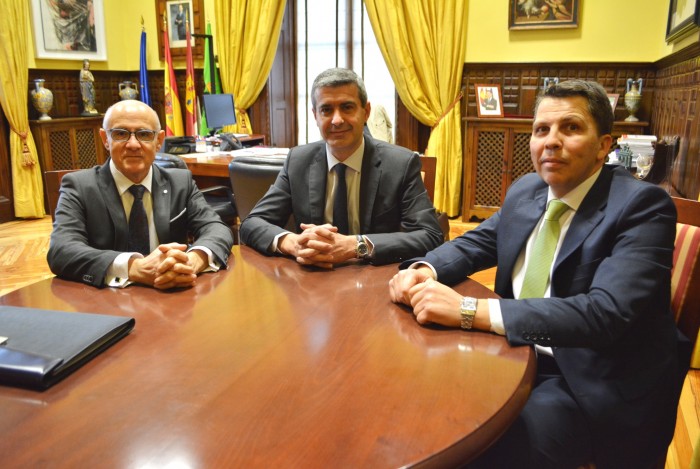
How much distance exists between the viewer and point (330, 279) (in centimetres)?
171

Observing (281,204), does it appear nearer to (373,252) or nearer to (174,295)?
(373,252)

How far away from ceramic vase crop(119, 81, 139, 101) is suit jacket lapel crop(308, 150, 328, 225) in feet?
18.1

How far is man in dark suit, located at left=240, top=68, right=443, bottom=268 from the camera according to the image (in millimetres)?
2115

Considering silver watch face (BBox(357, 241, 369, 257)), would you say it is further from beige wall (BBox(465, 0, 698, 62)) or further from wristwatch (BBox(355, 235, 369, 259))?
beige wall (BBox(465, 0, 698, 62))

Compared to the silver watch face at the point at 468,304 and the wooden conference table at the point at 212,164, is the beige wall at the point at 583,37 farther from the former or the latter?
the silver watch face at the point at 468,304

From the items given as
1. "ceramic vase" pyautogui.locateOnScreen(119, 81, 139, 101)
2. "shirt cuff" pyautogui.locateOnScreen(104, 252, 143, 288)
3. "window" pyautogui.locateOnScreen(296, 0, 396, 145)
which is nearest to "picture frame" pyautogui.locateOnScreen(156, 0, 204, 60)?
"ceramic vase" pyautogui.locateOnScreen(119, 81, 139, 101)

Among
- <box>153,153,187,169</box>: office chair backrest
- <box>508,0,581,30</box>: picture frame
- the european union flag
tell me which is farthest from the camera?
the european union flag

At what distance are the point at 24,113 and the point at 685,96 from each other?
5.93 meters

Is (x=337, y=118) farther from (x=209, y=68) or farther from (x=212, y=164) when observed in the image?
(x=209, y=68)

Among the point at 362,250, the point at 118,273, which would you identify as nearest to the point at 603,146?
the point at 362,250

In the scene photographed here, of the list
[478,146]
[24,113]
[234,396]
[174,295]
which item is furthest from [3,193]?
[234,396]

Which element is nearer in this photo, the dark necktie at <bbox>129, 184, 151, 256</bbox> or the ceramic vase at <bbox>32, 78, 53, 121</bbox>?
the dark necktie at <bbox>129, 184, 151, 256</bbox>

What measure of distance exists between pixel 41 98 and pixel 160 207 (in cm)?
494

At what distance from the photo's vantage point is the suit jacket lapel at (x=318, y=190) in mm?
2195
